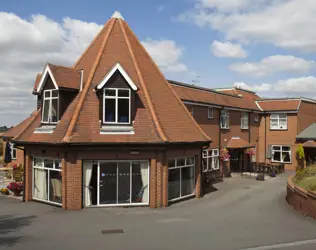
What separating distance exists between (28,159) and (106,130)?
4.64 m

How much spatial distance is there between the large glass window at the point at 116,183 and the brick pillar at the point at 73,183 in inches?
12.9

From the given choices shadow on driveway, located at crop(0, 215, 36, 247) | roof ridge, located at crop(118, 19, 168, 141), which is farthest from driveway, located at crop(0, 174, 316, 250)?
roof ridge, located at crop(118, 19, 168, 141)

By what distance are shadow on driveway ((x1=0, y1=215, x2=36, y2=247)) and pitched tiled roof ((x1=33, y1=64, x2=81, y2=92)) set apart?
20.0 ft

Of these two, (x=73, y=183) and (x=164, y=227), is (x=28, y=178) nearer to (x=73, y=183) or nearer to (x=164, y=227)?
(x=73, y=183)

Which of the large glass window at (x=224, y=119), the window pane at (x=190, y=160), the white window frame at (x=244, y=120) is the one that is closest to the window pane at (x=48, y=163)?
the window pane at (x=190, y=160)

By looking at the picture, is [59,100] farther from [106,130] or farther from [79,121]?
[106,130]

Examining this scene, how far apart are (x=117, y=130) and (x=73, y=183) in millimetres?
3057

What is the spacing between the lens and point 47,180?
1733 centimetres

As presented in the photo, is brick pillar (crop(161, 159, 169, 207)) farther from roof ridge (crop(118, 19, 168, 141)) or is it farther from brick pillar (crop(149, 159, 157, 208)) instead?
roof ridge (crop(118, 19, 168, 141))

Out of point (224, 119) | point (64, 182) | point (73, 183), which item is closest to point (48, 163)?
point (64, 182)

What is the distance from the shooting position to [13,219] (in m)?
14.4

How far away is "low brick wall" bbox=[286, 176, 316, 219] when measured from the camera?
580 inches

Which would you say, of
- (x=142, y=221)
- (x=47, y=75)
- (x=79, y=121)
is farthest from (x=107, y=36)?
(x=142, y=221)

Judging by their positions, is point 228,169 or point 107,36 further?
point 228,169
